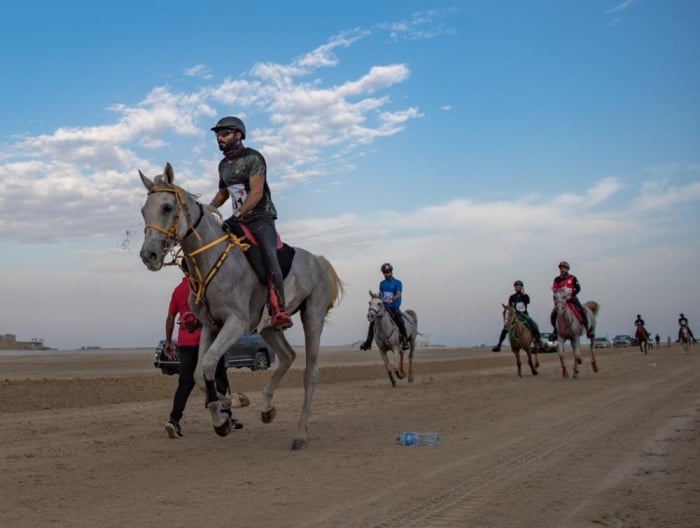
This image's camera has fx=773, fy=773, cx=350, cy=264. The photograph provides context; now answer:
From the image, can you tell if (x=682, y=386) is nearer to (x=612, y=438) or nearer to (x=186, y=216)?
(x=612, y=438)

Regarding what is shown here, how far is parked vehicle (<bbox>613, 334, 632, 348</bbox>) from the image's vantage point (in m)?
99.1

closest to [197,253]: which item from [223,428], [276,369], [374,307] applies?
[223,428]

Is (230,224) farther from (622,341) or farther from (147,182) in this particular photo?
(622,341)

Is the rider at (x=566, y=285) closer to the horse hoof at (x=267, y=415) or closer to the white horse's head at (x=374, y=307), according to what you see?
the white horse's head at (x=374, y=307)

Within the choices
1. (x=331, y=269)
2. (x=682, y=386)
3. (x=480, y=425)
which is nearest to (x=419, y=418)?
(x=480, y=425)

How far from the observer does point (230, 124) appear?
372 inches

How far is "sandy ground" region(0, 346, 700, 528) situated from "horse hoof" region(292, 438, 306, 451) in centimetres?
21

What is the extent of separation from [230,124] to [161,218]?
1.77 m

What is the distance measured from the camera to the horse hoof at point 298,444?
949cm

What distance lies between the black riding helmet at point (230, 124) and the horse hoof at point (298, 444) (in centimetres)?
386

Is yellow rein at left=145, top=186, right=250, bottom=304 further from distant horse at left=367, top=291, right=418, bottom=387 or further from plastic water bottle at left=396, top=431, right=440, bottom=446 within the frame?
distant horse at left=367, top=291, right=418, bottom=387

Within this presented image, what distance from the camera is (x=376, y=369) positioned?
31.7 m

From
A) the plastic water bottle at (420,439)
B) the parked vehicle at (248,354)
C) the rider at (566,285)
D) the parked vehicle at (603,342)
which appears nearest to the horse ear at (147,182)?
the plastic water bottle at (420,439)

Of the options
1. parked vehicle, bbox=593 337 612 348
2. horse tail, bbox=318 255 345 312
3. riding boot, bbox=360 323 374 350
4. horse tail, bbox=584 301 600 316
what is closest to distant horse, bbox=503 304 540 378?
horse tail, bbox=584 301 600 316
